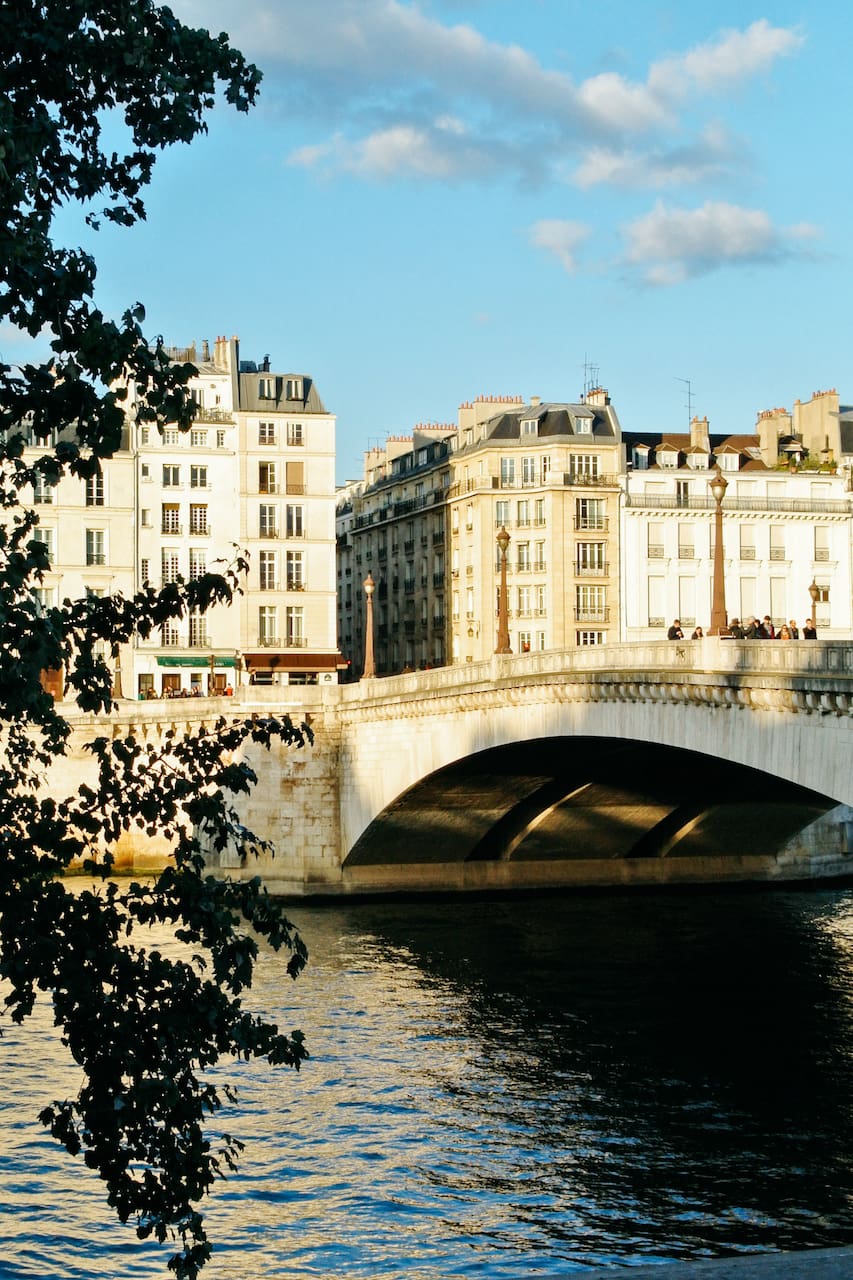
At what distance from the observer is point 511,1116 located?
26203mm

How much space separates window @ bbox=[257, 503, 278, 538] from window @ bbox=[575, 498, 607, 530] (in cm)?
1583

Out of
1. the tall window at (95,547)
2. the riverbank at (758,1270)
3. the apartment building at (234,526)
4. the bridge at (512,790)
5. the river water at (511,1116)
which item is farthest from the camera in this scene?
the apartment building at (234,526)

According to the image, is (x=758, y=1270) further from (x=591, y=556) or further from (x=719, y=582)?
(x=591, y=556)

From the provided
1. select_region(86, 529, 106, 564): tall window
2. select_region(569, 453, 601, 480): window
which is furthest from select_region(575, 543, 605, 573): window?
select_region(86, 529, 106, 564): tall window

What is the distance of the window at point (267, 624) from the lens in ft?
241

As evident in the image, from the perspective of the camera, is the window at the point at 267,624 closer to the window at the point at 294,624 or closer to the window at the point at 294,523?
the window at the point at 294,624

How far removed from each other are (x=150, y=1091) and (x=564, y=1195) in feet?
40.4

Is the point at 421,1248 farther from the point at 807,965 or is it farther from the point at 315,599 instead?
the point at 315,599

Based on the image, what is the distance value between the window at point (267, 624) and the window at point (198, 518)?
3939 millimetres

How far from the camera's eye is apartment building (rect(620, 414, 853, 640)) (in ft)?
270

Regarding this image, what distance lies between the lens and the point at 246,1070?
29.7 m

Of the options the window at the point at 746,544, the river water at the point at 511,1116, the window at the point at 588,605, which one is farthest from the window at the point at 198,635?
the river water at the point at 511,1116

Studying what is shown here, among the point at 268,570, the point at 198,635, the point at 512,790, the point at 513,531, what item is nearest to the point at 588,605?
the point at 513,531

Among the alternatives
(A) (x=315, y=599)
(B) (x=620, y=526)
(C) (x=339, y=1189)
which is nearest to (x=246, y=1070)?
(C) (x=339, y=1189)
